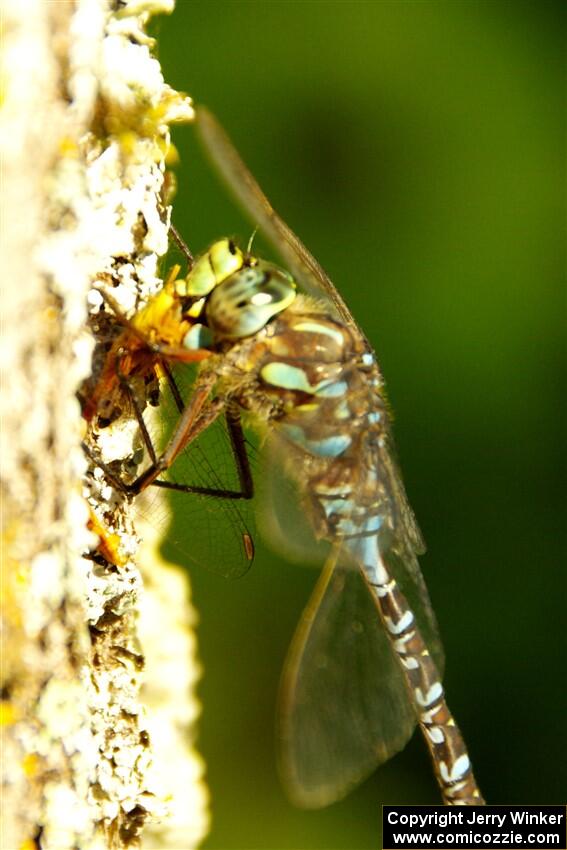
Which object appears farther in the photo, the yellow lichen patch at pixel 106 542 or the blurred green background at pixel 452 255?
the blurred green background at pixel 452 255

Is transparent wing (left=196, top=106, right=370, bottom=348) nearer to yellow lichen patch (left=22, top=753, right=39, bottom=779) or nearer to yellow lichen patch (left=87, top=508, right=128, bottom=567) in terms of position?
yellow lichen patch (left=87, top=508, right=128, bottom=567)

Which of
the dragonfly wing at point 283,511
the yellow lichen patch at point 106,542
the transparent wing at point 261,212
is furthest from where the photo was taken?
the dragonfly wing at point 283,511

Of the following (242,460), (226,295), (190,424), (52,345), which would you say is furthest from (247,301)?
(52,345)

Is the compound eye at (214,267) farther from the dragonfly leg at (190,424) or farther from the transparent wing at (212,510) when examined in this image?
the transparent wing at (212,510)

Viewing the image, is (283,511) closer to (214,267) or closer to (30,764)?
(214,267)

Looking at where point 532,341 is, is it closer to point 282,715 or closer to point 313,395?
point 313,395

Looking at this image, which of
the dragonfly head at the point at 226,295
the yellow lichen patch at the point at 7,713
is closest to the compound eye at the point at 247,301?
the dragonfly head at the point at 226,295
